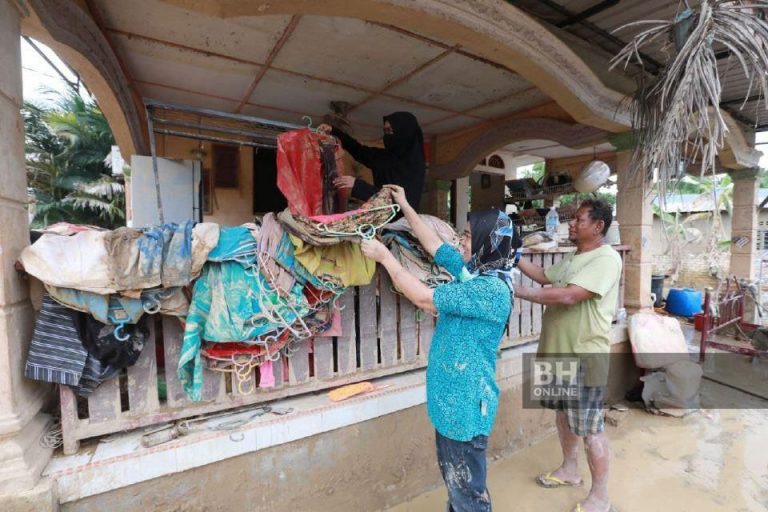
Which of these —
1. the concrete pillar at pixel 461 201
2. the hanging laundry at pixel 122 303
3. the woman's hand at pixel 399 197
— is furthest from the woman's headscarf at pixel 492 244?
the concrete pillar at pixel 461 201

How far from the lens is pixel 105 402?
65.6 inches

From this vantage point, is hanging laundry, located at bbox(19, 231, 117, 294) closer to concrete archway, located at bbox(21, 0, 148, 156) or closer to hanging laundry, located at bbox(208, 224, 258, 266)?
hanging laundry, located at bbox(208, 224, 258, 266)

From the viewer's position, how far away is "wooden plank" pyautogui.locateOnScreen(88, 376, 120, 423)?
1640 mm

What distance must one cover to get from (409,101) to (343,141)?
187 centimetres

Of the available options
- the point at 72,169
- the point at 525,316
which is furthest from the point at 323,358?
the point at 72,169

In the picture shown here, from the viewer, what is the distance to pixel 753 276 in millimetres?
5969

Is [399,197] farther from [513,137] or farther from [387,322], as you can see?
[513,137]

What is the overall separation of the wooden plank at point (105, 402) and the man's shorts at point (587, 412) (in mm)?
2569

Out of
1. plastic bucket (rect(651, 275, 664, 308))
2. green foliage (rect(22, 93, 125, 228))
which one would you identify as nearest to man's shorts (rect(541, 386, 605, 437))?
plastic bucket (rect(651, 275, 664, 308))

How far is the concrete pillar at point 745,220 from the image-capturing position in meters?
5.70

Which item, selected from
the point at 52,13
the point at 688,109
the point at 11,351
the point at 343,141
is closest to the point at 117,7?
the point at 52,13

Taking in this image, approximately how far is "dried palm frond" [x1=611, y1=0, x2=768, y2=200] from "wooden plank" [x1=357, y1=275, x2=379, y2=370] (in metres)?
1.90

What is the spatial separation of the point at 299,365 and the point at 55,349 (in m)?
1.11

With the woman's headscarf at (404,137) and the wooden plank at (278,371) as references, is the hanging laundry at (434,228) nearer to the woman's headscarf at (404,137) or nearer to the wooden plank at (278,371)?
the woman's headscarf at (404,137)
